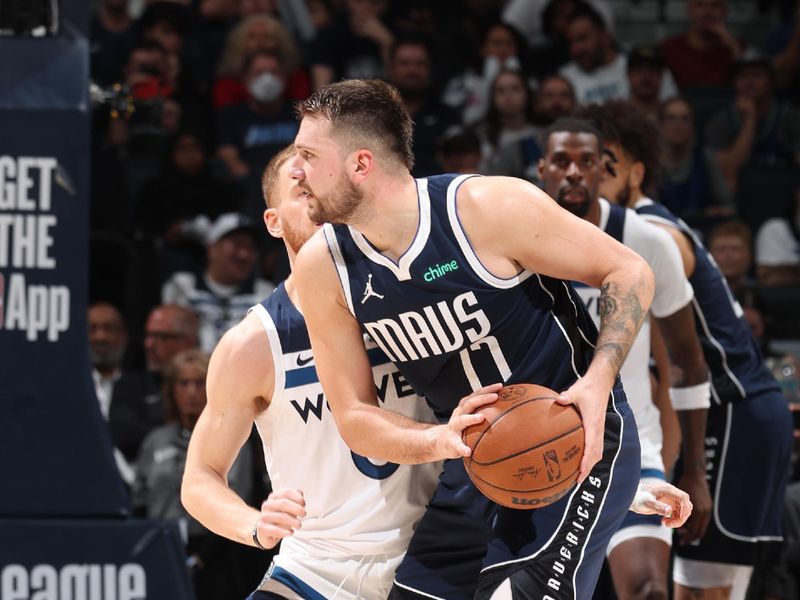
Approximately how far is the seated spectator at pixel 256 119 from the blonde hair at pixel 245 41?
6cm

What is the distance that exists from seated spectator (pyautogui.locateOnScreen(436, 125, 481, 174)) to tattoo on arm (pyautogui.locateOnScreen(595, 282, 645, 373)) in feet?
17.3

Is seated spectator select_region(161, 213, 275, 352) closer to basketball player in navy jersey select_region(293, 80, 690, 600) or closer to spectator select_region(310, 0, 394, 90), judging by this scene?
spectator select_region(310, 0, 394, 90)

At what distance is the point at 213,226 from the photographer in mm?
8781

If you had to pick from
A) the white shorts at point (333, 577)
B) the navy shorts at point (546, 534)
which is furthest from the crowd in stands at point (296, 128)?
the navy shorts at point (546, 534)

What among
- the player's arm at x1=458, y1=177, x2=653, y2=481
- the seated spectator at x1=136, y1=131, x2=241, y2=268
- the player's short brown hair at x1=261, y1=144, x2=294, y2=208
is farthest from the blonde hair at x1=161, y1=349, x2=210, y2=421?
the player's arm at x1=458, y1=177, x2=653, y2=481

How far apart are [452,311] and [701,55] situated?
25.7 ft

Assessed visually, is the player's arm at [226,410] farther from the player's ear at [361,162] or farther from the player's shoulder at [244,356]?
the player's ear at [361,162]

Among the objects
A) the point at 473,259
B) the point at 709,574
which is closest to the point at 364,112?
the point at 473,259

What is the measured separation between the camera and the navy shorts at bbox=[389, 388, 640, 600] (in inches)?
135

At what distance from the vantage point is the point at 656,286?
15.5 ft

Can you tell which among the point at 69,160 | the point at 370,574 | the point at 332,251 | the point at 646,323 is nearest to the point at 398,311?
the point at 332,251

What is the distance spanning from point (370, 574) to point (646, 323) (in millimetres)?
1579

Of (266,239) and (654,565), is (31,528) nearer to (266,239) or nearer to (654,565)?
(654,565)

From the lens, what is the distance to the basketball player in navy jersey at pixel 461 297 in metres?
3.40
